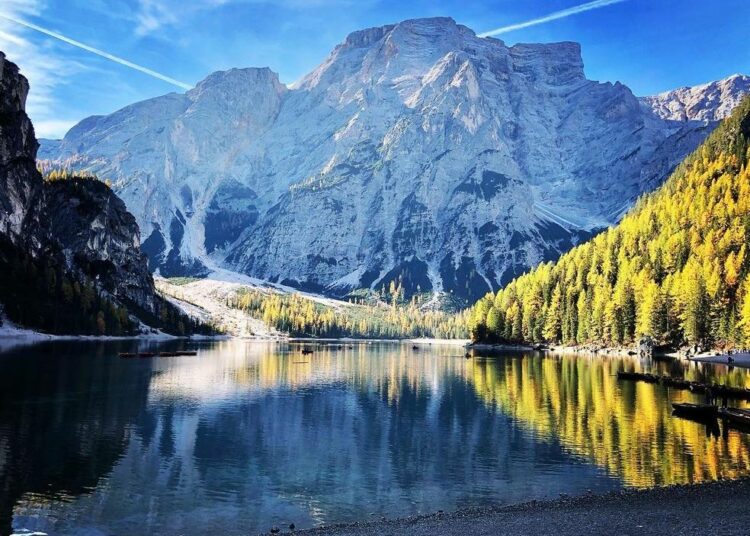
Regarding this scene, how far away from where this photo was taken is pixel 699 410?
199 ft

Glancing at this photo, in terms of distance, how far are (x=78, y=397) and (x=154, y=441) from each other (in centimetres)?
2787

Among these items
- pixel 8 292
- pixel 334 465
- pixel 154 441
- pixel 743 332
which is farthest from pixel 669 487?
pixel 8 292

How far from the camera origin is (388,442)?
52562 mm

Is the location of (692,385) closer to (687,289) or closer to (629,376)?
(629,376)

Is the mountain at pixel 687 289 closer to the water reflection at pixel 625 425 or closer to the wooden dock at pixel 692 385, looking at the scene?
the water reflection at pixel 625 425

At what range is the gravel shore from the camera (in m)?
26.6

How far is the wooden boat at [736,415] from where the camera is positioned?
183 feet

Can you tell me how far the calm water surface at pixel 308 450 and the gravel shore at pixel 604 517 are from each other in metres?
2.98

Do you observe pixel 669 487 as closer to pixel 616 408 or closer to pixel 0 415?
pixel 616 408

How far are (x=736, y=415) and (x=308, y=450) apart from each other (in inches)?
1591

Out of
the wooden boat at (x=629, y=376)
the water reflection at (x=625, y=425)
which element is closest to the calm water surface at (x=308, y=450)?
the water reflection at (x=625, y=425)

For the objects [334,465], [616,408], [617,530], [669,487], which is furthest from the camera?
[616,408]

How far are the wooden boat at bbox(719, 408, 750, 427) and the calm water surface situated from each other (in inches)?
93.2

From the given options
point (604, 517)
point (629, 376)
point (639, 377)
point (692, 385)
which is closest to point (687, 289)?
point (629, 376)
